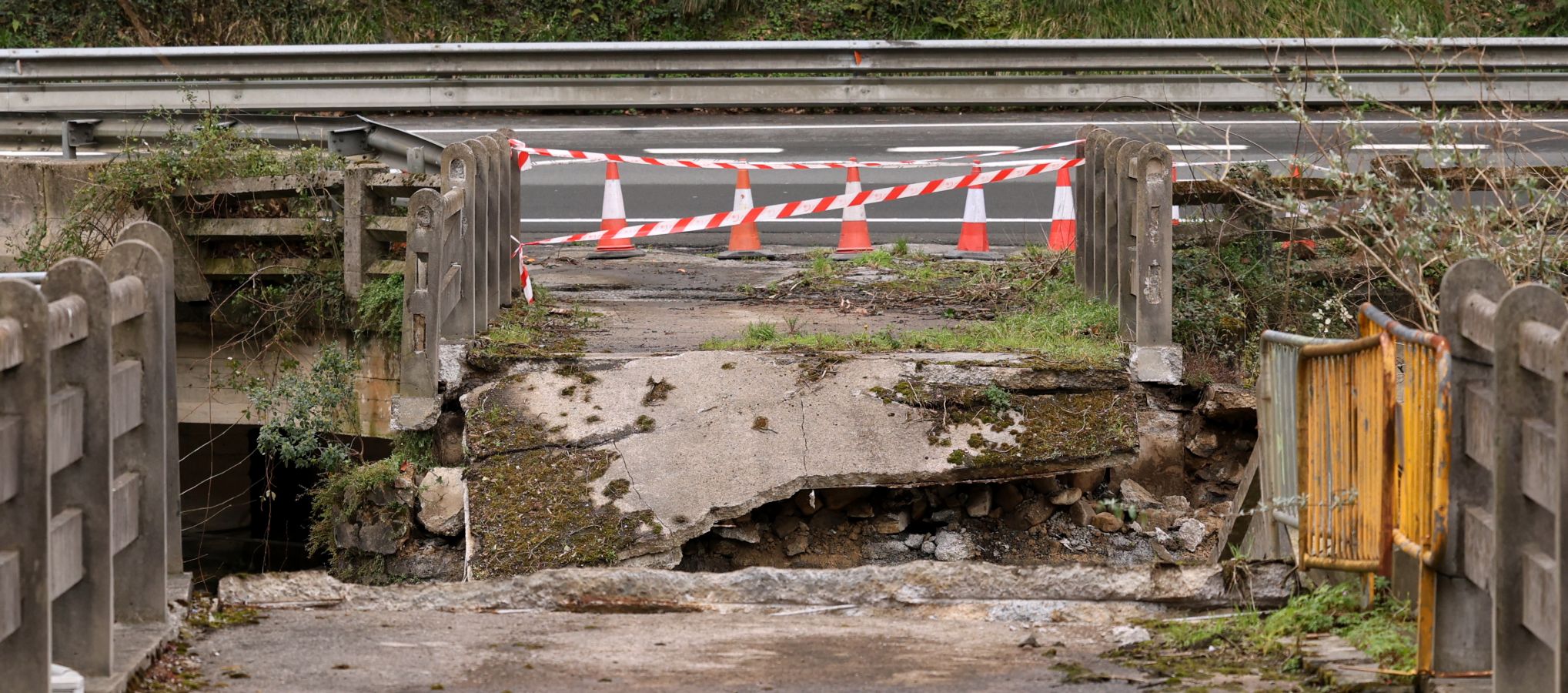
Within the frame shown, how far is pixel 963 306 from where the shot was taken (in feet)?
32.5

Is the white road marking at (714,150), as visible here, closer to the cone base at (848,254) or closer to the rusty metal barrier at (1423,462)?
the cone base at (848,254)

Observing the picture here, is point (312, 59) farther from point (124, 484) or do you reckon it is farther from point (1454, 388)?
point (1454, 388)

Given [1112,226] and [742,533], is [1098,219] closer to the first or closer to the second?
[1112,226]

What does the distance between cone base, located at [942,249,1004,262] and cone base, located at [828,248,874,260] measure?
23.3 inches

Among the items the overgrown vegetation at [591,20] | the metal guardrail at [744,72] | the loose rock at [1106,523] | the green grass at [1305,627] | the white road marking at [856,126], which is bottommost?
the loose rock at [1106,523]

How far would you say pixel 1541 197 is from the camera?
7066mm

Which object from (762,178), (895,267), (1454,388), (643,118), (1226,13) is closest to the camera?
(1454,388)

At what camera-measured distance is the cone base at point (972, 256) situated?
37.6ft

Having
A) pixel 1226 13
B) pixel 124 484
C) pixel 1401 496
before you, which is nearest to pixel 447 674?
pixel 124 484

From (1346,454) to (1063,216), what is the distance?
24.9 ft

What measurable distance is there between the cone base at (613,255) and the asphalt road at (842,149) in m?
0.62

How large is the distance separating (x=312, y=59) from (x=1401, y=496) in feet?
44.8

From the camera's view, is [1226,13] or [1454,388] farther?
[1226,13]

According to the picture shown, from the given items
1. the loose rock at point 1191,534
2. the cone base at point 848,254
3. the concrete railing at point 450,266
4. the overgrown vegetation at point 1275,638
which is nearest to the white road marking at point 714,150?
the cone base at point 848,254
